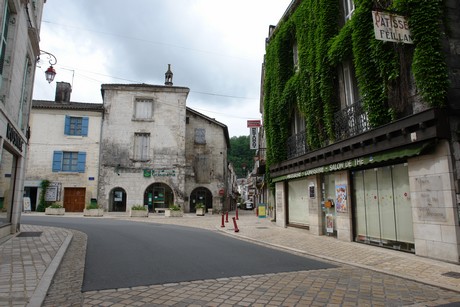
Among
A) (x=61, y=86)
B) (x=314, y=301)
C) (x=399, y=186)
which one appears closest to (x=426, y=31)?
(x=399, y=186)

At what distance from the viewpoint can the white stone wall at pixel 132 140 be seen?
2788 centimetres

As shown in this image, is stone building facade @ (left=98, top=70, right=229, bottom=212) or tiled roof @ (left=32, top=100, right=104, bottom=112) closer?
tiled roof @ (left=32, top=100, right=104, bottom=112)

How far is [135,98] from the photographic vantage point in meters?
29.6

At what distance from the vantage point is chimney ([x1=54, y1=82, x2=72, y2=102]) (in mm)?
29906

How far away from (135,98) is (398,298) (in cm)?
2840

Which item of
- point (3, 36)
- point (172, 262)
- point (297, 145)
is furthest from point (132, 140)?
point (172, 262)

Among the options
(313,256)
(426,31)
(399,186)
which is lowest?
(313,256)

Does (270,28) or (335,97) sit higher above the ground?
(270,28)

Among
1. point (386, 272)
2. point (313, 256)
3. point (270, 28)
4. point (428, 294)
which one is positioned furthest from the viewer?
point (270, 28)

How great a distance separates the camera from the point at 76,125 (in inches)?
1110

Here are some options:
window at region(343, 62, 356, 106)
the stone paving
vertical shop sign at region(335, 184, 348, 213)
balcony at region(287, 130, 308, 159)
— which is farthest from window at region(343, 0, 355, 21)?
the stone paving

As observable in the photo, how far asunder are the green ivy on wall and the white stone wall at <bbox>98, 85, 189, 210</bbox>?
1300 centimetres

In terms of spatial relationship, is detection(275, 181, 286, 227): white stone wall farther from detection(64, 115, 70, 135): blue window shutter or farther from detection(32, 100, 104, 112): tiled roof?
detection(64, 115, 70, 135): blue window shutter

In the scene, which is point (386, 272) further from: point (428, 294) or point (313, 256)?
point (313, 256)
